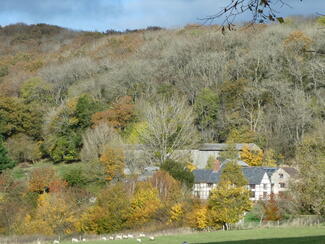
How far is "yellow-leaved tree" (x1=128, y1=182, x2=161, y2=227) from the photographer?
29578 mm

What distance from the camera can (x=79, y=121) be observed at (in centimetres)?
5297

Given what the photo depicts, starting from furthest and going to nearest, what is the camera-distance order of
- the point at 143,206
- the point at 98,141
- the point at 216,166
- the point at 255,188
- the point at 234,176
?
the point at 98,141 → the point at 216,166 → the point at 255,188 → the point at 234,176 → the point at 143,206

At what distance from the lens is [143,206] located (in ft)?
98.6

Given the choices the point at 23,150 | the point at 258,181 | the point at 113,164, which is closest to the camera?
the point at 258,181

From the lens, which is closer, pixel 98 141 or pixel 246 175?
pixel 246 175

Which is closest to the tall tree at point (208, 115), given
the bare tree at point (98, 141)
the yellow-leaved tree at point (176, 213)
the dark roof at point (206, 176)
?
the bare tree at point (98, 141)

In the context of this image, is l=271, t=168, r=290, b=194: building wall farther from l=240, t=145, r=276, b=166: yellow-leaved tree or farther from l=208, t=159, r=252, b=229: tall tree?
l=208, t=159, r=252, b=229: tall tree

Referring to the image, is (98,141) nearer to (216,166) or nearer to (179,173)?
(216,166)

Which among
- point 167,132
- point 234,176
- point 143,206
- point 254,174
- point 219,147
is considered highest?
point 167,132

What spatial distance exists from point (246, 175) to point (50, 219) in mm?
14293

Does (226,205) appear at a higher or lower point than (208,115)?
lower

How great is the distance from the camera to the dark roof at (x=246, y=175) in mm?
37500

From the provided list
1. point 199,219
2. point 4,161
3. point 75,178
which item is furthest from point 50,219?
point 4,161

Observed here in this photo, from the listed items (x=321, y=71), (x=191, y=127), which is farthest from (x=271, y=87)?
(x=191, y=127)
